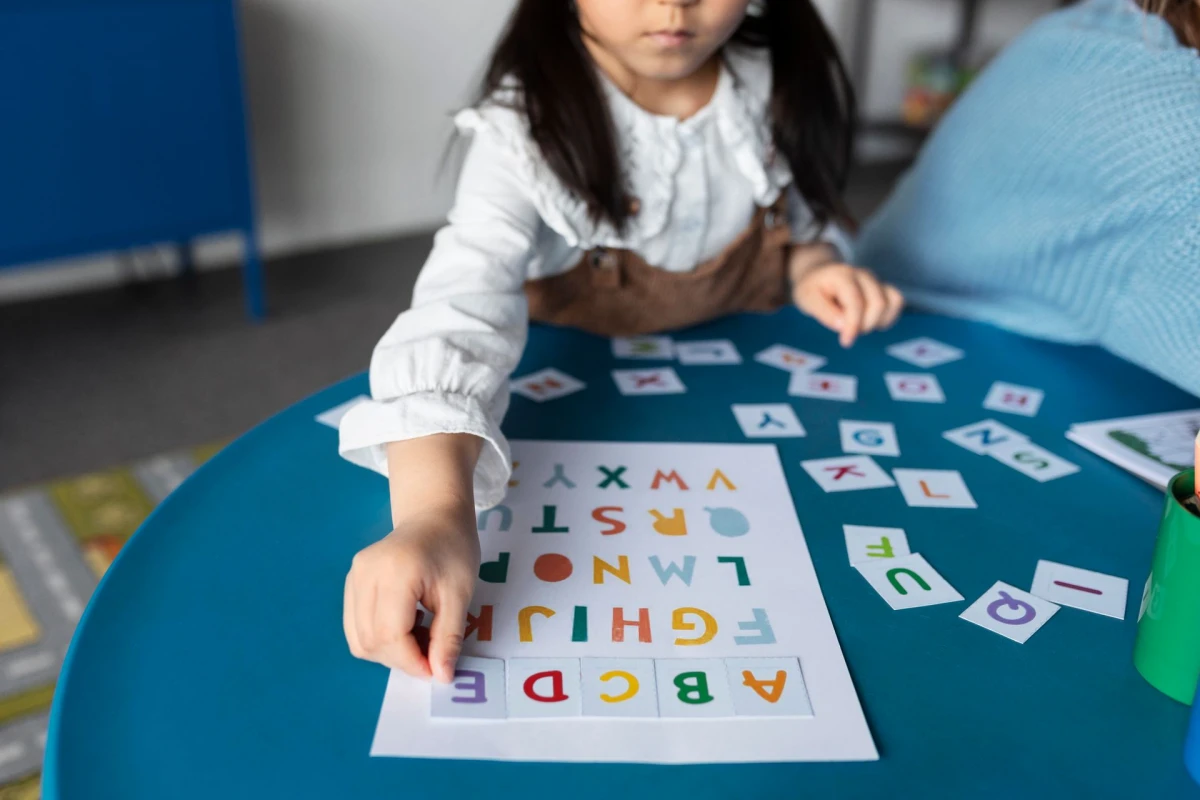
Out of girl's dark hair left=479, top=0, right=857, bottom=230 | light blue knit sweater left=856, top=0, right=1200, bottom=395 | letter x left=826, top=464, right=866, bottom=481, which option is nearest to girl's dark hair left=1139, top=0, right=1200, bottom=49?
light blue knit sweater left=856, top=0, right=1200, bottom=395

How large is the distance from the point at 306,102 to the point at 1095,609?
7.91 feet

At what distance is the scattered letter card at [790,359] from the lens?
88cm

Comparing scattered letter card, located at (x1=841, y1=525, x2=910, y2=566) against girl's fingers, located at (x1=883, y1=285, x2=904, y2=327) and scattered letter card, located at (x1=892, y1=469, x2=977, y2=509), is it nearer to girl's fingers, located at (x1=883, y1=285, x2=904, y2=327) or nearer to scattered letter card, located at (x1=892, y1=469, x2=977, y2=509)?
scattered letter card, located at (x1=892, y1=469, x2=977, y2=509)

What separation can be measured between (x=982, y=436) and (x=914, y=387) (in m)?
0.09

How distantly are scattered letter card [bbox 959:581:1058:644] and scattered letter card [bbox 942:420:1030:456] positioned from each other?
0.17 m

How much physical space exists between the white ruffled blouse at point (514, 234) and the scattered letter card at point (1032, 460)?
0.35 m

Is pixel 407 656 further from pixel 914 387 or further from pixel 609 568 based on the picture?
pixel 914 387

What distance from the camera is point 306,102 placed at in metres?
2.62

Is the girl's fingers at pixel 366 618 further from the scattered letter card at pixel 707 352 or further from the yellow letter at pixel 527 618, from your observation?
the scattered letter card at pixel 707 352

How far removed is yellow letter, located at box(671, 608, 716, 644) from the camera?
0.57m

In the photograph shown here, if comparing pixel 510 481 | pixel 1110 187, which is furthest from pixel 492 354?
pixel 1110 187

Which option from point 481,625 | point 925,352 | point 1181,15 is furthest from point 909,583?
point 1181,15

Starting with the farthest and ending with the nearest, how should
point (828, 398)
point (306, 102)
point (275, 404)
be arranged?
point (306, 102) → point (275, 404) → point (828, 398)

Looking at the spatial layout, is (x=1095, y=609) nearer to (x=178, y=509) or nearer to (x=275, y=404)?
(x=178, y=509)
